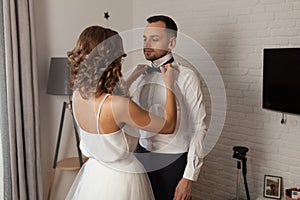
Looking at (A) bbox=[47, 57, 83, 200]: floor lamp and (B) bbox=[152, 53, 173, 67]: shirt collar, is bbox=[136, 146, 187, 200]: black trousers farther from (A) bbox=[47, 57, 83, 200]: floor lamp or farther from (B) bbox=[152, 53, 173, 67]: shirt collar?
(A) bbox=[47, 57, 83, 200]: floor lamp

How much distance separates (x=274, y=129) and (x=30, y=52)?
6.02ft

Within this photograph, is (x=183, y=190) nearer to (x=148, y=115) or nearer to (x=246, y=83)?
(x=148, y=115)

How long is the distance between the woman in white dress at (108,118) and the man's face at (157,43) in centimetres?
21

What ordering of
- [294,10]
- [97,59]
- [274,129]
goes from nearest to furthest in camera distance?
[97,59] → [294,10] → [274,129]

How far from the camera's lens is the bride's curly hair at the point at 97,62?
1567 millimetres

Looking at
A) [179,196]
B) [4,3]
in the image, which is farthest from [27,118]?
[179,196]

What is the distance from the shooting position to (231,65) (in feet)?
9.05

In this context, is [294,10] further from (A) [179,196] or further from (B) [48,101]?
(B) [48,101]

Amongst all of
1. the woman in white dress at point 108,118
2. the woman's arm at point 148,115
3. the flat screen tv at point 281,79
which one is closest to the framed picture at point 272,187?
the flat screen tv at point 281,79

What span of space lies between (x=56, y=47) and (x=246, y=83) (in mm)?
1538

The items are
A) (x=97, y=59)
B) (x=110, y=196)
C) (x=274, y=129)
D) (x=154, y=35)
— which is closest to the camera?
(x=97, y=59)

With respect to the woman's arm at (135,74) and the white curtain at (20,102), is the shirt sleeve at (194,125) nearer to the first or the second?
the woman's arm at (135,74)

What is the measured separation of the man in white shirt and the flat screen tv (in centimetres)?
67

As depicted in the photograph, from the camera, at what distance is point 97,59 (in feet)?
5.13
